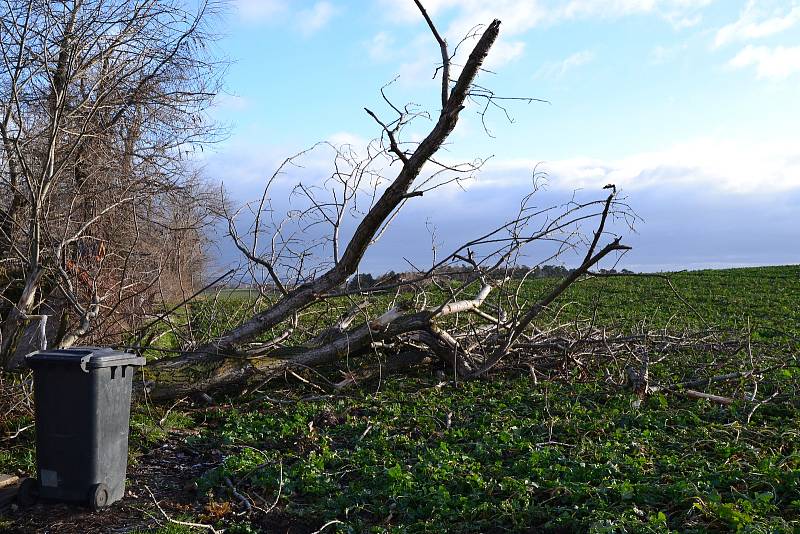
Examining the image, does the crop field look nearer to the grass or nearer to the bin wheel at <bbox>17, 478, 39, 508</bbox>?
the grass

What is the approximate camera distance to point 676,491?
4051 millimetres

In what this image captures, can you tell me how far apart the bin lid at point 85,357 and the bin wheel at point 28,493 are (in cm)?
78

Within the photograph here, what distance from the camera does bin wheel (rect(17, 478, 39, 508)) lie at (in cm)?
457

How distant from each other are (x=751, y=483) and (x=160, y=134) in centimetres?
998

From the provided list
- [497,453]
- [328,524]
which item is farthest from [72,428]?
[497,453]

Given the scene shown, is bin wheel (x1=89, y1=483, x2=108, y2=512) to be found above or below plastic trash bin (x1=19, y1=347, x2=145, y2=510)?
below

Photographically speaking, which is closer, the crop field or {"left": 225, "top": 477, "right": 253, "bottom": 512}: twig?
the crop field

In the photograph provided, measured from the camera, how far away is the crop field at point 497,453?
4.04 m

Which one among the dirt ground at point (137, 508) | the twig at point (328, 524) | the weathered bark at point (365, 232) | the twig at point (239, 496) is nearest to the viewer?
the twig at point (328, 524)

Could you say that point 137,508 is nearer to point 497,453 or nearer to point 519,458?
point 497,453

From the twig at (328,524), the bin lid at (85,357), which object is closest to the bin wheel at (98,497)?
the bin lid at (85,357)

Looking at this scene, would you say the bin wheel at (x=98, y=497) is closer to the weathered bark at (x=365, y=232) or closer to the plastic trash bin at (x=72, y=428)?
the plastic trash bin at (x=72, y=428)

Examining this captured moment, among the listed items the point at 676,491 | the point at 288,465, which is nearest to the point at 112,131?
the point at 288,465

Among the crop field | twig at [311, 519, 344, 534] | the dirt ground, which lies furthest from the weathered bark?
twig at [311, 519, 344, 534]
